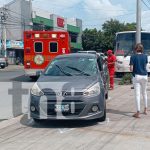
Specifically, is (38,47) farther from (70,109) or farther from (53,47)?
(70,109)

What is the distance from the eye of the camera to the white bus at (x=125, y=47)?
85.3ft

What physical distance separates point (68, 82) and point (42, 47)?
13.9 m

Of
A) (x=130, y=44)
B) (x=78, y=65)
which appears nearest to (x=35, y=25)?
(x=130, y=44)

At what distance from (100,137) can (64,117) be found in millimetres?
1281

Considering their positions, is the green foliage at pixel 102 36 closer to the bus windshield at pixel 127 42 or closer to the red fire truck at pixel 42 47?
the bus windshield at pixel 127 42

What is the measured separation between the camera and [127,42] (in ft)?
89.8

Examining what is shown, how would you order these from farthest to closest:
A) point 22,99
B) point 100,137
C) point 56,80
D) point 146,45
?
point 146,45 → point 22,99 → point 56,80 → point 100,137

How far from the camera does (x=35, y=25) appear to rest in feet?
219

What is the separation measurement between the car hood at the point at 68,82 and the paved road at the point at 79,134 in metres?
0.91

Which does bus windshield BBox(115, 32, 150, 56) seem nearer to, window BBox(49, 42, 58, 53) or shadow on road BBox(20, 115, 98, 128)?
window BBox(49, 42, 58, 53)

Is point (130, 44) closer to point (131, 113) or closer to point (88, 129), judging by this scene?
point (131, 113)

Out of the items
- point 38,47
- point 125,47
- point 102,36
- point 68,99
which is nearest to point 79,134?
point 68,99

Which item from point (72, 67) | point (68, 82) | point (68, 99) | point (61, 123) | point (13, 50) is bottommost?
point (61, 123)

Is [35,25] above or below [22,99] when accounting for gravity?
above
